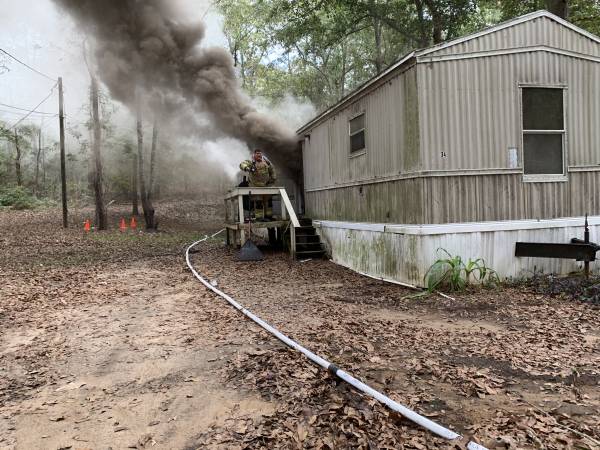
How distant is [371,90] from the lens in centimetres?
919

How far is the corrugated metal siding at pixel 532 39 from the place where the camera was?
7.68 m

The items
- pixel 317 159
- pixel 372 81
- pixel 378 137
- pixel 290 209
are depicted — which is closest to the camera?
pixel 372 81

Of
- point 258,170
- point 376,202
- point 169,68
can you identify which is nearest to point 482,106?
point 376,202

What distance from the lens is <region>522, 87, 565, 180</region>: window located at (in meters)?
8.09

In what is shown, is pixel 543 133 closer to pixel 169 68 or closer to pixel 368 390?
pixel 368 390

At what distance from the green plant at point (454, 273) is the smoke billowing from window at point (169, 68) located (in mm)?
8756

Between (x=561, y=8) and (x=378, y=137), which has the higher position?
(x=561, y=8)

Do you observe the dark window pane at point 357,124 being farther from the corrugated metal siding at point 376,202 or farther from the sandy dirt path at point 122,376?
the sandy dirt path at point 122,376

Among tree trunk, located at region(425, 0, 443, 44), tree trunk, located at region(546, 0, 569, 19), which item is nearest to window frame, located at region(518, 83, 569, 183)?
tree trunk, located at region(546, 0, 569, 19)

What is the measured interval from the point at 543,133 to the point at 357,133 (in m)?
3.69

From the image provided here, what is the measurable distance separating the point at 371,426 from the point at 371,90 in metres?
7.43

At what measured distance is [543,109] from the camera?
8180mm

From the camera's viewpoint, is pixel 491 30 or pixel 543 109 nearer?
pixel 491 30

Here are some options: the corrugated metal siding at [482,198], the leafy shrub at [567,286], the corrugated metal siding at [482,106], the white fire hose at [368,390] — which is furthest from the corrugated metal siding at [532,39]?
the white fire hose at [368,390]
